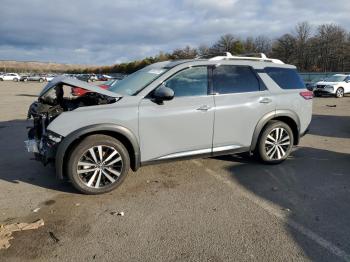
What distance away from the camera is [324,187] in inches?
185

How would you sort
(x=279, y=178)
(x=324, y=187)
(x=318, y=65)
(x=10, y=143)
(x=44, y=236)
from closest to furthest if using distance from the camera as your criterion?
(x=44, y=236) → (x=324, y=187) → (x=279, y=178) → (x=10, y=143) → (x=318, y=65)

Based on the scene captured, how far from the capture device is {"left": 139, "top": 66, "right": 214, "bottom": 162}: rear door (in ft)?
14.9

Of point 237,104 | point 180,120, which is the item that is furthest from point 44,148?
point 237,104

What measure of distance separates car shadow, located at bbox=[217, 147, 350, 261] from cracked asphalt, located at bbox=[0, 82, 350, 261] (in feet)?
0.04

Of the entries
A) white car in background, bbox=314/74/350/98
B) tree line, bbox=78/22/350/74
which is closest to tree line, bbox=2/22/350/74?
tree line, bbox=78/22/350/74

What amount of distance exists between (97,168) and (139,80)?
154 centimetres

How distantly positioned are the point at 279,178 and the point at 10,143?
5903mm

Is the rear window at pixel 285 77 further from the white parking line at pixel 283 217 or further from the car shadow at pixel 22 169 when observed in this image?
the car shadow at pixel 22 169

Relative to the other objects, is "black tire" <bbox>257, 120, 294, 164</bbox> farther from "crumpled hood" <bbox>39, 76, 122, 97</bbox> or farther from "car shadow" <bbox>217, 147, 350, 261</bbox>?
"crumpled hood" <bbox>39, 76, 122, 97</bbox>

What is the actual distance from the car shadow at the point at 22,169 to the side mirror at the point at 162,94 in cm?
174

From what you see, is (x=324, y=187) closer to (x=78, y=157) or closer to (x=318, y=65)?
(x=78, y=157)

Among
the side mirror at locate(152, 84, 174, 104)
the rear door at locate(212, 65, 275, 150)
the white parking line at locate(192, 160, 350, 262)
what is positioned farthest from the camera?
the rear door at locate(212, 65, 275, 150)

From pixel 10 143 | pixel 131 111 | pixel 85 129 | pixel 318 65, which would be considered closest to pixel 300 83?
pixel 131 111

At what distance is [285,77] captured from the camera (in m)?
5.76
